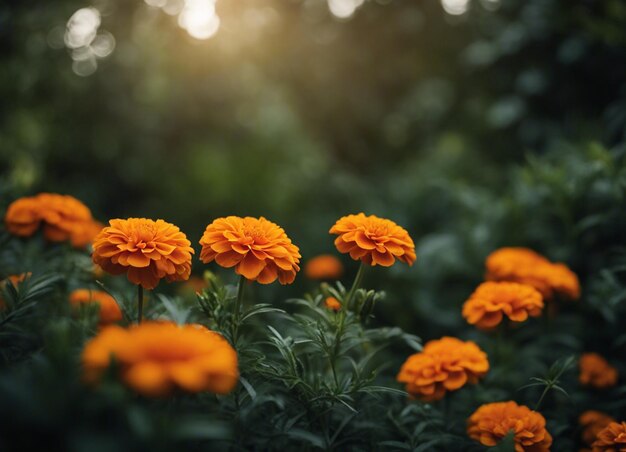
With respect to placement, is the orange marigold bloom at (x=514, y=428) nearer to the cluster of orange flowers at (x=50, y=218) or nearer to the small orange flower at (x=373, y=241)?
the small orange flower at (x=373, y=241)

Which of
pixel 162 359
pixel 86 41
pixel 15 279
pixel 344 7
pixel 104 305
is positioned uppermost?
pixel 344 7

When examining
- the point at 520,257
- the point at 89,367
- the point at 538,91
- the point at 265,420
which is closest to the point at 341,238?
the point at 265,420

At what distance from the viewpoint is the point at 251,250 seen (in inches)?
48.0

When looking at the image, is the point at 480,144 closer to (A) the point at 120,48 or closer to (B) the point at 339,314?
(B) the point at 339,314

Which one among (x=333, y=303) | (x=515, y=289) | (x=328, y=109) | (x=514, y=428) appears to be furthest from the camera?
(x=328, y=109)

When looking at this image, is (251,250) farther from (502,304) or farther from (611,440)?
(611,440)

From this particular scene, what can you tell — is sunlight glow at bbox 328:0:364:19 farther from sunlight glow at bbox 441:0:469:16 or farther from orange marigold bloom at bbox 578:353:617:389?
orange marigold bloom at bbox 578:353:617:389

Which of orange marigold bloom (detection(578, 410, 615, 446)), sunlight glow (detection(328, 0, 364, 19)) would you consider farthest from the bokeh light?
orange marigold bloom (detection(578, 410, 615, 446))

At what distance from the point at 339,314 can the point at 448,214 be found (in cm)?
241

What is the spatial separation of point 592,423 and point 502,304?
1.78ft

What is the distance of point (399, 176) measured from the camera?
179 inches

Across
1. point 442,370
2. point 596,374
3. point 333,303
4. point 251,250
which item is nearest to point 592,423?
point 596,374

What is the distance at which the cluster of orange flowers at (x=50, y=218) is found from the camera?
5.26 feet

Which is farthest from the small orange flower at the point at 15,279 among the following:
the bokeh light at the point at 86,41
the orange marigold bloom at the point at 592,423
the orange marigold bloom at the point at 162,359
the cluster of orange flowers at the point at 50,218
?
the bokeh light at the point at 86,41
